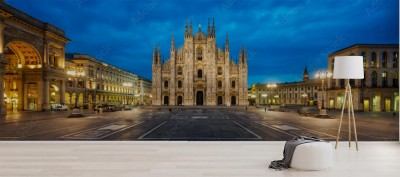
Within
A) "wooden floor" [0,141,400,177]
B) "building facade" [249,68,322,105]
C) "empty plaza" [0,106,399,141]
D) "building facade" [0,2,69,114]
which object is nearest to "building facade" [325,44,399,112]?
"empty plaza" [0,106,399,141]

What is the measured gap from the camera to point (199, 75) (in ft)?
248

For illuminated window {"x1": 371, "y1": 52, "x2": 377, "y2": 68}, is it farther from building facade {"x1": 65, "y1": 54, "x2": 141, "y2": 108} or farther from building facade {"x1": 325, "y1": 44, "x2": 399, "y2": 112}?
building facade {"x1": 65, "y1": 54, "x2": 141, "y2": 108}

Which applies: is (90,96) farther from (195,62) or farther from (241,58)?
(241,58)

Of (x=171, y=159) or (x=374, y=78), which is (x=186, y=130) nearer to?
(x=171, y=159)

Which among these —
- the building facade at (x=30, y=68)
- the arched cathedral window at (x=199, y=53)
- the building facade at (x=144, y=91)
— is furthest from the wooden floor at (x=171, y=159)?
the building facade at (x=144, y=91)

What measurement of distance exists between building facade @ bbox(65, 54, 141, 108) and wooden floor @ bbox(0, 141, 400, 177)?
44.2 metres

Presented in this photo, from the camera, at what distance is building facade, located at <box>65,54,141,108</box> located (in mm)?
59500

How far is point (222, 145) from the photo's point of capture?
31.5 feet

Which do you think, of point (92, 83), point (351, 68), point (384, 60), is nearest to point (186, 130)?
point (351, 68)

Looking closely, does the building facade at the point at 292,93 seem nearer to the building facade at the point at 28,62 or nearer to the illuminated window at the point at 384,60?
the illuminated window at the point at 384,60

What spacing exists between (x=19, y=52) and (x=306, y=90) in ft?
296

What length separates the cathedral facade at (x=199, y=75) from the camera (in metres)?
73.6

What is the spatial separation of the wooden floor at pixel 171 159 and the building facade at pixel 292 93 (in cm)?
8893

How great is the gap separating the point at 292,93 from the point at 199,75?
50647 mm
